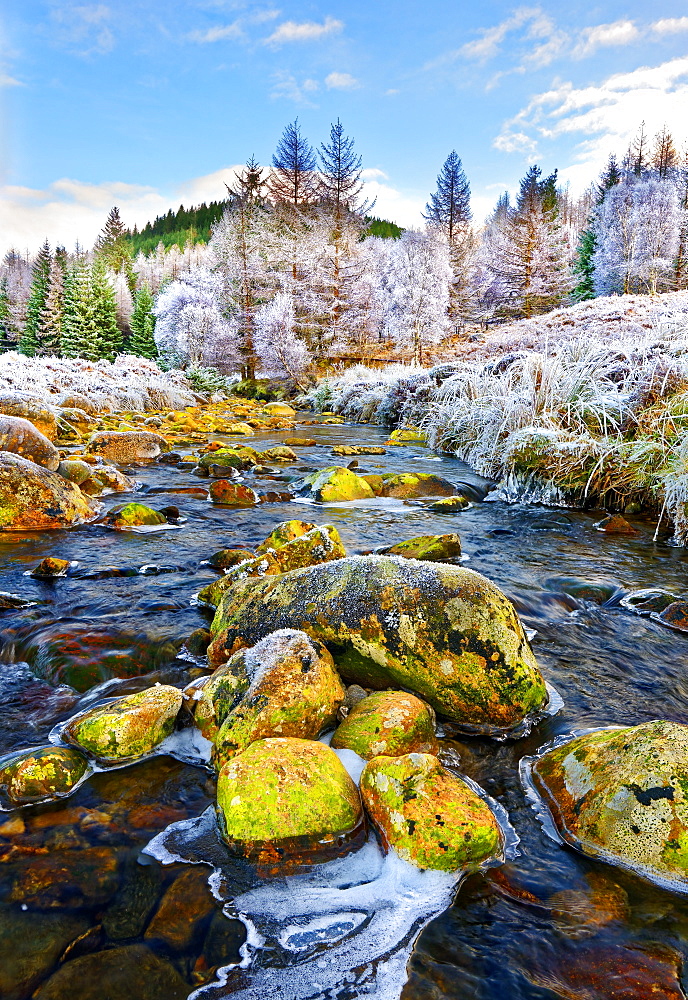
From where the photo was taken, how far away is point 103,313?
36.9 meters

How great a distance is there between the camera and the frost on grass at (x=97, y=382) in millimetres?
13170

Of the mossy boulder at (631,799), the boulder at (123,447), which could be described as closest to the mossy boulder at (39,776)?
the mossy boulder at (631,799)

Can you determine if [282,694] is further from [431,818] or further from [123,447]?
[123,447]

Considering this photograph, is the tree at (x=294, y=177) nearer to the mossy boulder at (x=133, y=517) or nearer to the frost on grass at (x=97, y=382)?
the frost on grass at (x=97, y=382)

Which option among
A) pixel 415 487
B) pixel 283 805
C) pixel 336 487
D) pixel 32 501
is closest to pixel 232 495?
pixel 336 487

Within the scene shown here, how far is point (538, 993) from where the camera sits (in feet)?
4.19

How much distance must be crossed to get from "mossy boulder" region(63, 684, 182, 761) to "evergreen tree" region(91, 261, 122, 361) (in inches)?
1511

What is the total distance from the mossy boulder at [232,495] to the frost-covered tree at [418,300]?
20.5 m

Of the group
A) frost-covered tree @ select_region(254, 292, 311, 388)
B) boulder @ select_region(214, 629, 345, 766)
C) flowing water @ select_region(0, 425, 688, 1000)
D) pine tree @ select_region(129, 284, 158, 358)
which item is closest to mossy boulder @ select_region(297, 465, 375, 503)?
flowing water @ select_region(0, 425, 688, 1000)

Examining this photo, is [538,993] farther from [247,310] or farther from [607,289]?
[607,289]

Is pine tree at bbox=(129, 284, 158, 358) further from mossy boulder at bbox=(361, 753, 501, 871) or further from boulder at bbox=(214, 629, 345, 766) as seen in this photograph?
mossy boulder at bbox=(361, 753, 501, 871)

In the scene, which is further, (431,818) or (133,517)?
(133,517)

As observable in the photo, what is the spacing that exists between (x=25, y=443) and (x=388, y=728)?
6.05 meters

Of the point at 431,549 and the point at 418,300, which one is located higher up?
the point at 418,300
